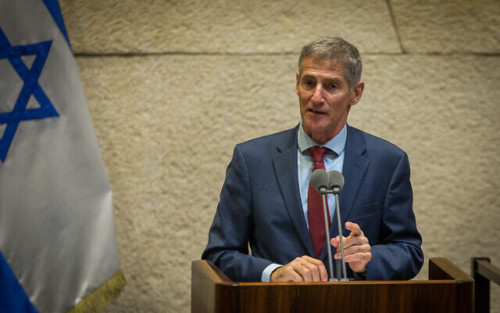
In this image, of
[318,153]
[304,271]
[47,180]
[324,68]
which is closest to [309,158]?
[318,153]

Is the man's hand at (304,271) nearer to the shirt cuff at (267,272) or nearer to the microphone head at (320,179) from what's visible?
the shirt cuff at (267,272)

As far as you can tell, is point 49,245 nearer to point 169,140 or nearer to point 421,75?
point 169,140

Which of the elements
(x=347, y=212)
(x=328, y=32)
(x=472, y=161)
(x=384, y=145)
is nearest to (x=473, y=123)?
(x=472, y=161)

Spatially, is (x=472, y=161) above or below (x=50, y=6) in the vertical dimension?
below

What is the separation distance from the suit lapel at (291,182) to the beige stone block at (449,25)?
1.46 metres

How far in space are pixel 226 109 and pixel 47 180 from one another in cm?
108

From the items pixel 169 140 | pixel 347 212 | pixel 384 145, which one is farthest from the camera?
pixel 169 140

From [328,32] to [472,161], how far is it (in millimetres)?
1027

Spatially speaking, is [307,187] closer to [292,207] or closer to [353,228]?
[292,207]

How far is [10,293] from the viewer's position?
8.38ft

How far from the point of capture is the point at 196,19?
3428 millimetres

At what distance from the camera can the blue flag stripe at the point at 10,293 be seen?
253 centimetres

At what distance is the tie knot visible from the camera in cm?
220

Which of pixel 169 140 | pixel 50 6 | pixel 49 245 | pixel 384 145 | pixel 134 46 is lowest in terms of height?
pixel 49 245
